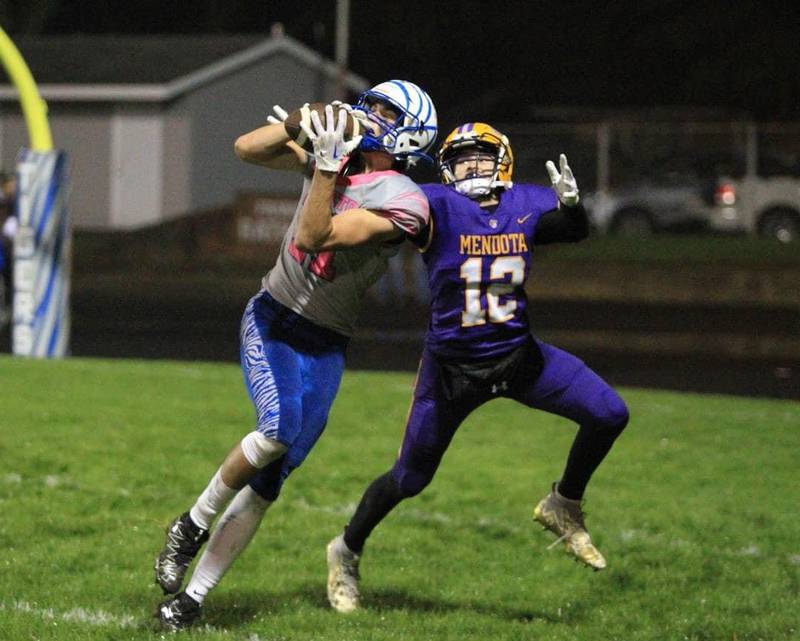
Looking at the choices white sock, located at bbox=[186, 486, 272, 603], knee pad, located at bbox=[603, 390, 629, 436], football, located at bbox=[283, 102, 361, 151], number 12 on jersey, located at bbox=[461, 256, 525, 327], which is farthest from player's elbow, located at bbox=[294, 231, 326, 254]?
knee pad, located at bbox=[603, 390, 629, 436]

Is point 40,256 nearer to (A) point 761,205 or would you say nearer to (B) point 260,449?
(B) point 260,449

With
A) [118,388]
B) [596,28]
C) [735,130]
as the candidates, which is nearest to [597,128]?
[735,130]

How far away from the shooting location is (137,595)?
21.7 feet

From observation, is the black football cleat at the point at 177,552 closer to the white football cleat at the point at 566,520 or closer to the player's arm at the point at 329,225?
the player's arm at the point at 329,225

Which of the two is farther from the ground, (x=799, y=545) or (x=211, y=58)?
(x=211, y=58)

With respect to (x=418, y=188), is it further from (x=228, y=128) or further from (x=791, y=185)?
(x=228, y=128)

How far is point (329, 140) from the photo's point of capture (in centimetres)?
554

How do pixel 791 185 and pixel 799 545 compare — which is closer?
pixel 799 545

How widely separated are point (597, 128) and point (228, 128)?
1057cm

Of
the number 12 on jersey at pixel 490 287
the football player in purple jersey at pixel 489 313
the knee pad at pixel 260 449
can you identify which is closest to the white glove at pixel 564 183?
the football player in purple jersey at pixel 489 313

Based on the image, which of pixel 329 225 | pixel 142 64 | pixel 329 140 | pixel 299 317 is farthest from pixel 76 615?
pixel 142 64

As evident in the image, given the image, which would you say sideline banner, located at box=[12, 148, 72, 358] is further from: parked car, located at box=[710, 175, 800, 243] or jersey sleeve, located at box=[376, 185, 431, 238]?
parked car, located at box=[710, 175, 800, 243]

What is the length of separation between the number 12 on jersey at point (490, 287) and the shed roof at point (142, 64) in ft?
108

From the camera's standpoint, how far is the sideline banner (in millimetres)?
15438
